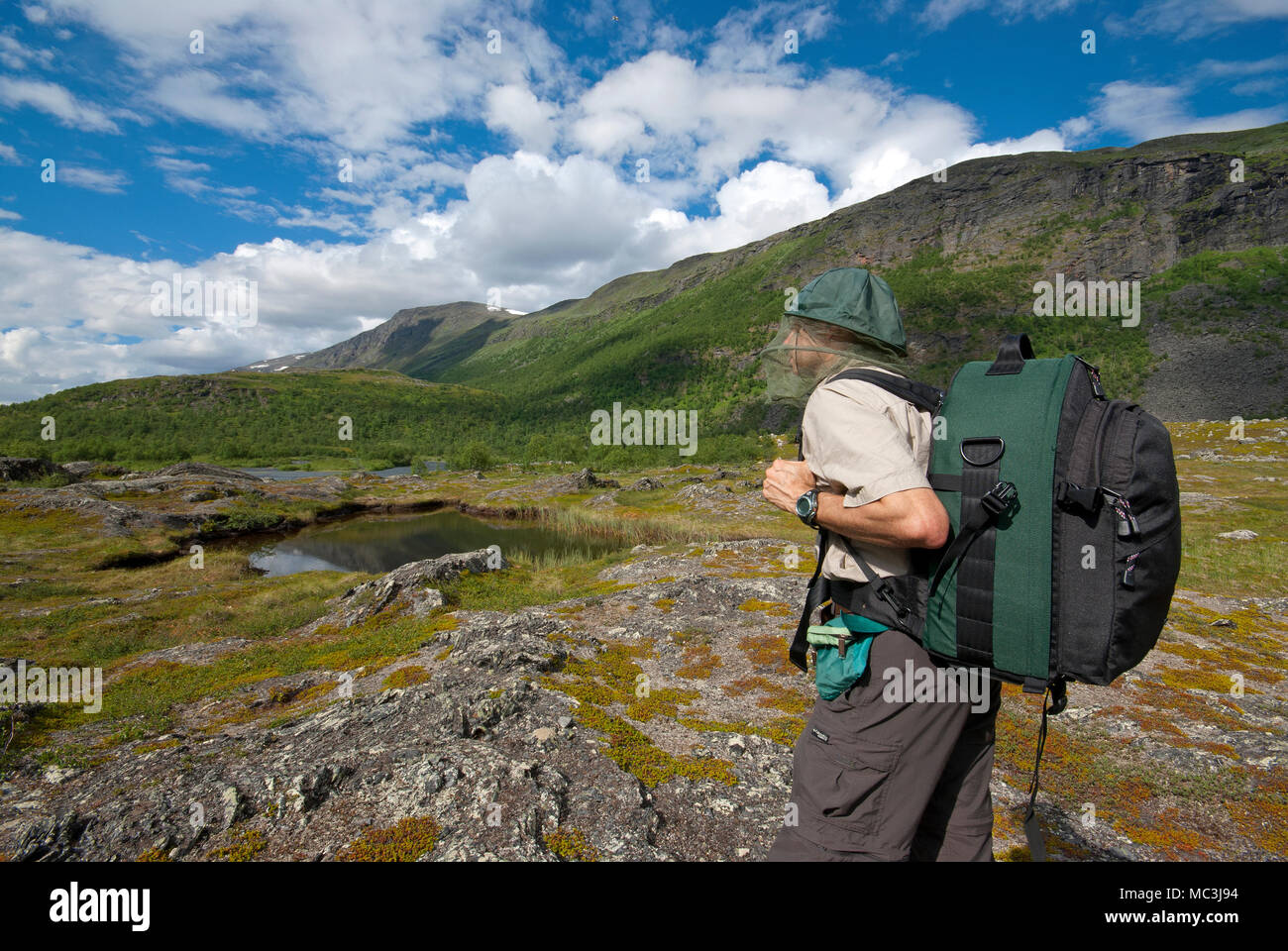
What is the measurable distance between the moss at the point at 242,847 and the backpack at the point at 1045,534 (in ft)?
20.2

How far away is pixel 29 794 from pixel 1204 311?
174749 millimetres

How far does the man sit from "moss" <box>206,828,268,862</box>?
5109 millimetres

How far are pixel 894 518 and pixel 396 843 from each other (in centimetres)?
535

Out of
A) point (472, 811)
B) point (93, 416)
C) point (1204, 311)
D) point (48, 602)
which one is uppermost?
point (1204, 311)

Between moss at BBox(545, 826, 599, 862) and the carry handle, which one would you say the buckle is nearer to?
the carry handle

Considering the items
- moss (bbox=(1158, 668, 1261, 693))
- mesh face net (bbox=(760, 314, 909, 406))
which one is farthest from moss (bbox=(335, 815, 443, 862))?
moss (bbox=(1158, 668, 1261, 693))

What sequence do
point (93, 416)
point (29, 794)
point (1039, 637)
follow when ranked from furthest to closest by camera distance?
point (93, 416) < point (29, 794) < point (1039, 637)

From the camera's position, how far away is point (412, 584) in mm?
16906

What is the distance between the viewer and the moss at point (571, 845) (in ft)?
16.3

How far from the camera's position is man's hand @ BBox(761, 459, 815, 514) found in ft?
10.4

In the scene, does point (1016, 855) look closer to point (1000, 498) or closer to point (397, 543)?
point (1000, 498)

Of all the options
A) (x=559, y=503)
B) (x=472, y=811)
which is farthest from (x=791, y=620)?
(x=559, y=503)

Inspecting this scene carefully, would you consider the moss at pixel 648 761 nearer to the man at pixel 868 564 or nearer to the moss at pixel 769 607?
the man at pixel 868 564
